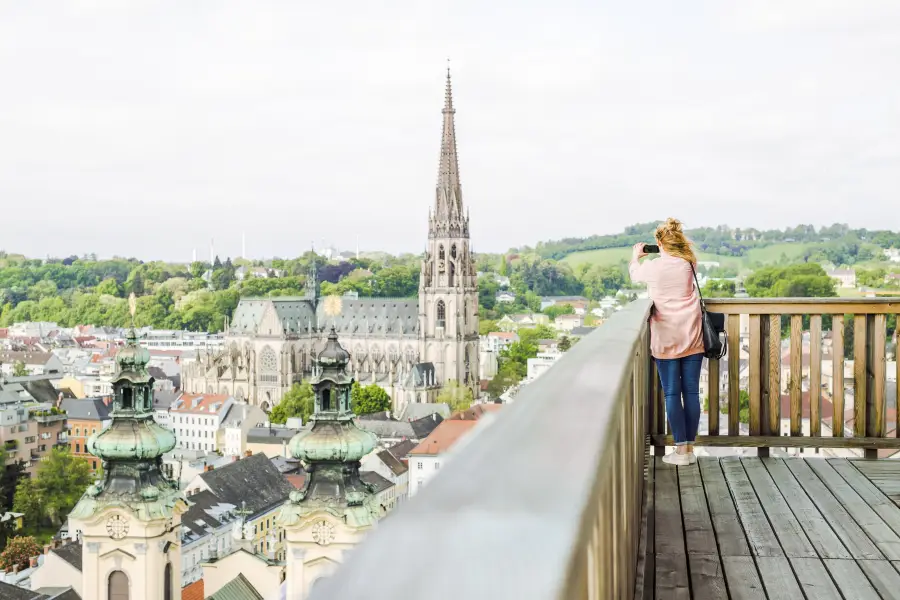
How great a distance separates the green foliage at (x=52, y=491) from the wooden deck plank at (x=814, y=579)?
38292 mm

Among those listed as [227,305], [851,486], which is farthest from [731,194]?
[227,305]

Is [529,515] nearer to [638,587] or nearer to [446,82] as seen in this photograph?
[638,587]

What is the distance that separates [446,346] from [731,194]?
34.5 m

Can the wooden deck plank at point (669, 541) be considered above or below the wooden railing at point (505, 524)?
below

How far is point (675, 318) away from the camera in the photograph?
10.9ft

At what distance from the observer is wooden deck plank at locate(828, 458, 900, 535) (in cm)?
281

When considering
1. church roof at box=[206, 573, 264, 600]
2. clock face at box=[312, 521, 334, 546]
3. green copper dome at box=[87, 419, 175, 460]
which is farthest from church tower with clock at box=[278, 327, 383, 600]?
church roof at box=[206, 573, 264, 600]

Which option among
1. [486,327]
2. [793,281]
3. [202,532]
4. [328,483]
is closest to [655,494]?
[328,483]

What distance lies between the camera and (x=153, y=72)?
89.4m

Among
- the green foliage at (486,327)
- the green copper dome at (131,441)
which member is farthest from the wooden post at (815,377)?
the green foliage at (486,327)

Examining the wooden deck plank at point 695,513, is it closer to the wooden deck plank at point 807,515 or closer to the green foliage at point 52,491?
the wooden deck plank at point 807,515

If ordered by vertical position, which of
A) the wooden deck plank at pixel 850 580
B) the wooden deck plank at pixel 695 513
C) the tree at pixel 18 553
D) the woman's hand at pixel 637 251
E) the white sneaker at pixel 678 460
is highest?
the woman's hand at pixel 637 251

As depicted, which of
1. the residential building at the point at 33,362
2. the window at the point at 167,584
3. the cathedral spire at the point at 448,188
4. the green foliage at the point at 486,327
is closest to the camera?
the window at the point at 167,584

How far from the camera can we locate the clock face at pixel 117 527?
13.5 meters
